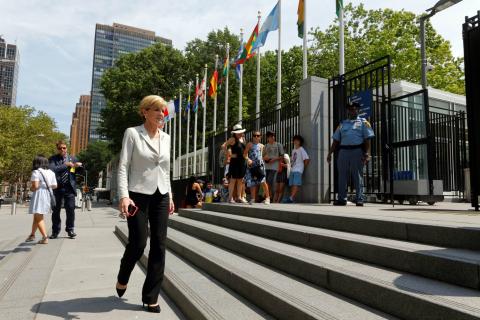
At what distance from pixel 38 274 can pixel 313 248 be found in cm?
376

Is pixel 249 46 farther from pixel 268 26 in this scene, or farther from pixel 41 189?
pixel 41 189

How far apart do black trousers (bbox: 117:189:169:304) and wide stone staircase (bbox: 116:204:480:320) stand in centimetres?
36

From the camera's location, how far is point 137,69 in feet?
119

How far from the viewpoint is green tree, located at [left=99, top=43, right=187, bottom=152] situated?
34.6m

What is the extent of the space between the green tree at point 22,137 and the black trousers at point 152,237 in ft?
134

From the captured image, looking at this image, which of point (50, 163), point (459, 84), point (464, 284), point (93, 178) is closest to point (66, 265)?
point (50, 163)

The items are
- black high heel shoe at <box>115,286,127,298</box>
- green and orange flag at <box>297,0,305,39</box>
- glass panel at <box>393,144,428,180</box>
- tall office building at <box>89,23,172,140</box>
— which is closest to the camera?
black high heel shoe at <box>115,286,127,298</box>

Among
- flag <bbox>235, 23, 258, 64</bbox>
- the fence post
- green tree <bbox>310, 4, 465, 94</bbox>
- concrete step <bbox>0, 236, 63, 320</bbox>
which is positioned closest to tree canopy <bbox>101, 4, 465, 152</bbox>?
green tree <bbox>310, 4, 465, 94</bbox>

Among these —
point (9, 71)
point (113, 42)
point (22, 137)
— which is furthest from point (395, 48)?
point (9, 71)

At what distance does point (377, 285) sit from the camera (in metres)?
2.66

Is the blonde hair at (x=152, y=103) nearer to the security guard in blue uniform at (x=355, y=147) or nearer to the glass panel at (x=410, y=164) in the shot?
the security guard in blue uniform at (x=355, y=147)

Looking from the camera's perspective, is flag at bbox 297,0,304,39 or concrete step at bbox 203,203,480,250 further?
flag at bbox 297,0,304,39

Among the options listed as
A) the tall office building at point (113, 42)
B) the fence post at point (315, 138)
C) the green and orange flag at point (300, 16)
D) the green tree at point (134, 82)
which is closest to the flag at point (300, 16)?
the green and orange flag at point (300, 16)

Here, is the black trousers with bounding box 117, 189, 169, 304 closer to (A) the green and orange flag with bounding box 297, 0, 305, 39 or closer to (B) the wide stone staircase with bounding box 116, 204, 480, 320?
(B) the wide stone staircase with bounding box 116, 204, 480, 320
